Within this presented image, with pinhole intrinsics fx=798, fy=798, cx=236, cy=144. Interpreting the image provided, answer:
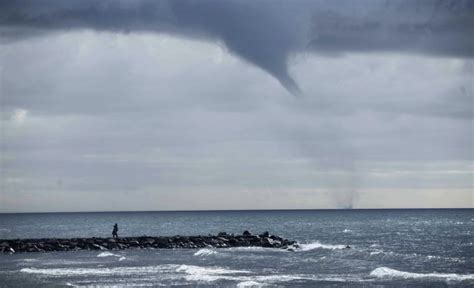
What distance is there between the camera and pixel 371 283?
4866 centimetres

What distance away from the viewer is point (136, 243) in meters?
82.0

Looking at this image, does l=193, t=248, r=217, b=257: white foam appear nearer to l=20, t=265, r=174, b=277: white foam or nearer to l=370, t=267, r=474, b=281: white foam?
l=20, t=265, r=174, b=277: white foam

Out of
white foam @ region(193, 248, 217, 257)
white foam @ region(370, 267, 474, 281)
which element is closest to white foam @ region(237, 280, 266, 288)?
white foam @ region(370, 267, 474, 281)

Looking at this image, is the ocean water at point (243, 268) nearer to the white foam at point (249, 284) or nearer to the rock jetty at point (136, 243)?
the white foam at point (249, 284)

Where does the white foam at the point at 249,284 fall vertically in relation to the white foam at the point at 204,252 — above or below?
below

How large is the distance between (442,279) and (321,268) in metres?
10.1

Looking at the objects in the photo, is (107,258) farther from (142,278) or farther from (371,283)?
(371,283)

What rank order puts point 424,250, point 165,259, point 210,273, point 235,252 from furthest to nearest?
point 424,250 → point 235,252 → point 165,259 → point 210,273

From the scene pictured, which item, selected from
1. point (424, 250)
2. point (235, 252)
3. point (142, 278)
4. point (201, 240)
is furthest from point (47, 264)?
Result: point (424, 250)

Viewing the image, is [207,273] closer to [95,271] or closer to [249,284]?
[249,284]

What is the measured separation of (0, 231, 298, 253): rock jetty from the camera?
79.1 m

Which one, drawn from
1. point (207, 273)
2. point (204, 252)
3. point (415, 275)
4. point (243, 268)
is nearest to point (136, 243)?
point (204, 252)

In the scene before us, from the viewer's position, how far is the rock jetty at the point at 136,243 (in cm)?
7914

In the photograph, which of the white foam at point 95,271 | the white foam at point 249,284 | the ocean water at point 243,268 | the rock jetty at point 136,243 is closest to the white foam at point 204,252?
the ocean water at point 243,268
